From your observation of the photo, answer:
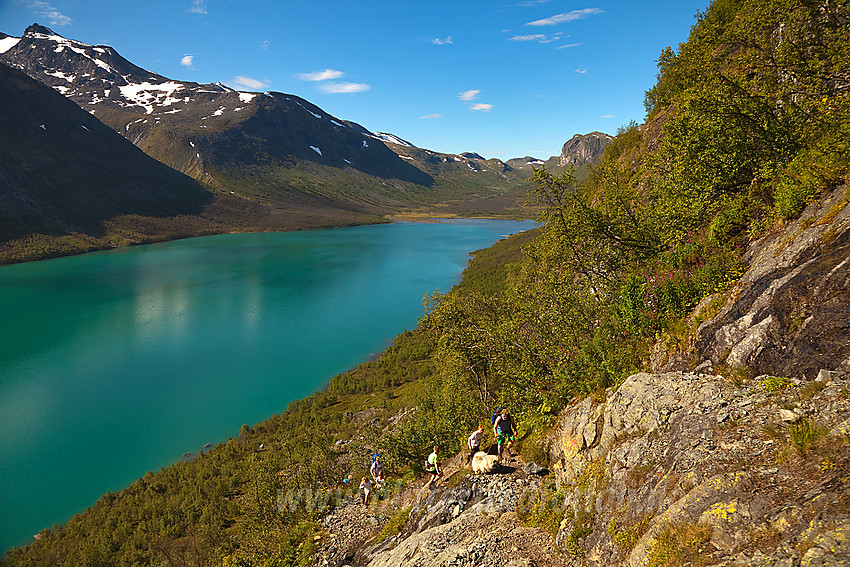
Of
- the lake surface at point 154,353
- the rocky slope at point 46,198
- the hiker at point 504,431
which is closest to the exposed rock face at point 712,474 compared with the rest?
the hiker at point 504,431

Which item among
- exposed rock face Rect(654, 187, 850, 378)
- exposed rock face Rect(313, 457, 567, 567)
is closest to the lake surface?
exposed rock face Rect(313, 457, 567, 567)

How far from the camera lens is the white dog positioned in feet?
38.8

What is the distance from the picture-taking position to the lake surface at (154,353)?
32812 mm

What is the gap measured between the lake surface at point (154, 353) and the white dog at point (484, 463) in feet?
105

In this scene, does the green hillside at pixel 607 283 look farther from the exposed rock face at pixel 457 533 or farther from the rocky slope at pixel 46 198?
the rocky slope at pixel 46 198

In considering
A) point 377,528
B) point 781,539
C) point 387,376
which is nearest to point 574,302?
point 781,539

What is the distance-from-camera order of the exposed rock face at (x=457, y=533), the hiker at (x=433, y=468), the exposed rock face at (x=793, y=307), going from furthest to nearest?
the hiker at (x=433, y=468)
the exposed rock face at (x=457, y=533)
the exposed rock face at (x=793, y=307)

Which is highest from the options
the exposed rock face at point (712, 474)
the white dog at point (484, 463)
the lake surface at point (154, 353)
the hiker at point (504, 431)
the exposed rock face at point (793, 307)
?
the exposed rock face at point (793, 307)

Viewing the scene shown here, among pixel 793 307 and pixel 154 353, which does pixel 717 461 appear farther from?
pixel 154 353

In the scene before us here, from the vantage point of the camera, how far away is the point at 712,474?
Answer: 5.73 meters

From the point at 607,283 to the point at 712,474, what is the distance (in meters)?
8.93

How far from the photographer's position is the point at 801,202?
359 inches

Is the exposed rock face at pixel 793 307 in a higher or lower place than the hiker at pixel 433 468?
higher

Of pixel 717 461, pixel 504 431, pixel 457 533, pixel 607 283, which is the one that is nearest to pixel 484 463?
pixel 504 431
